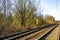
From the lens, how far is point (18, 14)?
125 ft

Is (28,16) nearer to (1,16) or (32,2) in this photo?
(32,2)

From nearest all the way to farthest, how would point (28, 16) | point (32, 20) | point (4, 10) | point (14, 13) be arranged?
point (4, 10), point (14, 13), point (28, 16), point (32, 20)

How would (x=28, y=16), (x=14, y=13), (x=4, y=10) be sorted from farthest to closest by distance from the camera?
1. (x=28, y=16)
2. (x=14, y=13)
3. (x=4, y=10)

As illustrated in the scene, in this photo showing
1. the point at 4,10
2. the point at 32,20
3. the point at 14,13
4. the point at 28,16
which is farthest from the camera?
the point at 32,20

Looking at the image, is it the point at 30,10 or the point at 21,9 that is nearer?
the point at 21,9

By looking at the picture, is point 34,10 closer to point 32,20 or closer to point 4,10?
point 32,20

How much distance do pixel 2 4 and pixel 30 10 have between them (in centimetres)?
1740

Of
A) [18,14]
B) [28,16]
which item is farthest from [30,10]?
[18,14]

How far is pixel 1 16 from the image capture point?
23641 millimetres

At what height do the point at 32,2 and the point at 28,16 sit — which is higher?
the point at 32,2

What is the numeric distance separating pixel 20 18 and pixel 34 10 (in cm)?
674

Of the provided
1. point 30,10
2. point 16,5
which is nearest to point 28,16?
point 30,10

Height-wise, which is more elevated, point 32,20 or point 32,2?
point 32,2

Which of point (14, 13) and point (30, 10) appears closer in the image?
point (14, 13)
